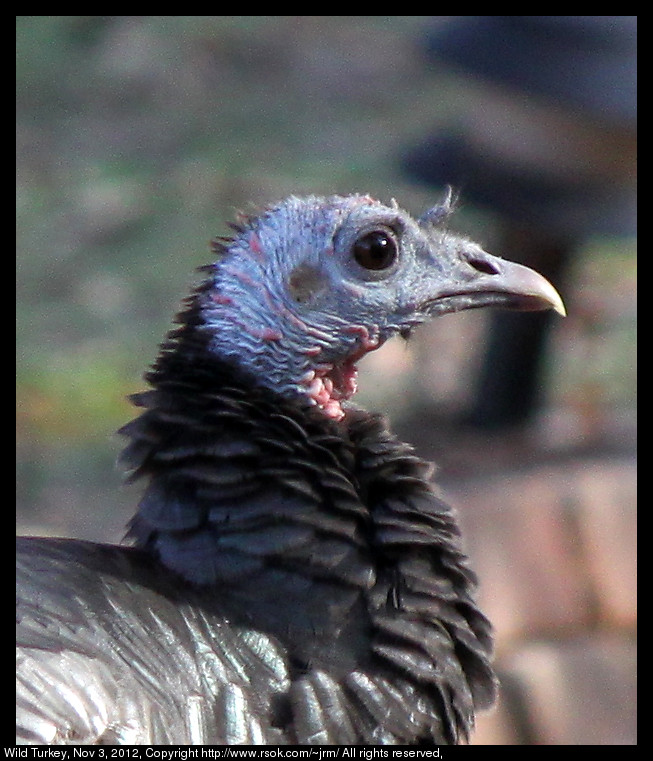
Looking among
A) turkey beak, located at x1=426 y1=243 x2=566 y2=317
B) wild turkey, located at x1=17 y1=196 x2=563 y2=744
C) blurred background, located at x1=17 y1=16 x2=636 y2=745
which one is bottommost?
wild turkey, located at x1=17 y1=196 x2=563 y2=744

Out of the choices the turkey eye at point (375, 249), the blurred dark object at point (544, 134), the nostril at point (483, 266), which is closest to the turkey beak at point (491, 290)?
the nostril at point (483, 266)

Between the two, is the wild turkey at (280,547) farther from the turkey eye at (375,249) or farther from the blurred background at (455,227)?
the blurred background at (455,227)

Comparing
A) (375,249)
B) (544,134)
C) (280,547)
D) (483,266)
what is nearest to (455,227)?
(544,134)

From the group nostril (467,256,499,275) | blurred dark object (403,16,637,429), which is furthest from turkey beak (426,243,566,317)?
blurred dark object (403,16,637,429)

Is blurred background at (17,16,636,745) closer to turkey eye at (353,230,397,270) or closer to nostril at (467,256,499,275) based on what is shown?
nostril at (467,256,499,275)

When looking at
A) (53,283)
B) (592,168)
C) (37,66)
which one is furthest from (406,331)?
(37,66)

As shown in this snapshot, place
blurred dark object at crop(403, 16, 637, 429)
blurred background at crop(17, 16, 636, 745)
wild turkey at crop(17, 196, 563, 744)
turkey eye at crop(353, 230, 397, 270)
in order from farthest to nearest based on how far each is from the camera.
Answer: blurred dark object at crop(403, 16, 637, 429)
blurred background at crop(17, 16, 636, 745)
turkey eye at crop(353, 230, 397, 270)
wild turkey at crop(17, 196, 563, 744)

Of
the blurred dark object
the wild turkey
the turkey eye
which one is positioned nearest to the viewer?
the wild turkey
